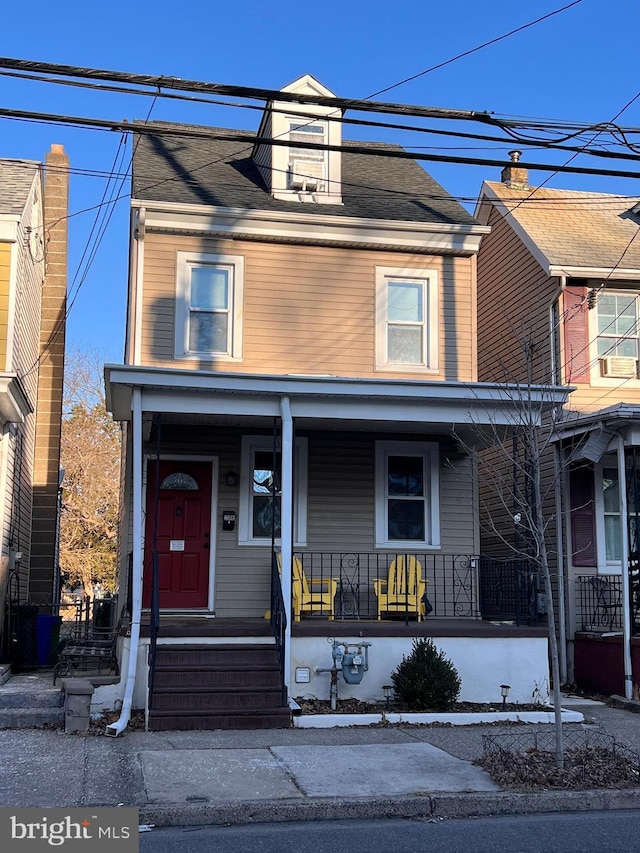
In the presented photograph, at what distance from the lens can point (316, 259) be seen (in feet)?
45.3

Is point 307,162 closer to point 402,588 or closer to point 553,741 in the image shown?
point 402,588

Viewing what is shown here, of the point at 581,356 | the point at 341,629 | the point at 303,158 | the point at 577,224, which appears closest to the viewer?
the point at 341,629

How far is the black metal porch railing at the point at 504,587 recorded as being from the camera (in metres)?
12.6

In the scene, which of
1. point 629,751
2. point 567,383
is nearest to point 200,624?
point 629,751

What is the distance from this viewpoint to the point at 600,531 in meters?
14.2

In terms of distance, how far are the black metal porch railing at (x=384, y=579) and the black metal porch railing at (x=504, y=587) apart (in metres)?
0.29

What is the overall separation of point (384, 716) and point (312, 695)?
1.04 metres

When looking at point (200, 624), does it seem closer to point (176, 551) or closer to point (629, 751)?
point (176, 551)

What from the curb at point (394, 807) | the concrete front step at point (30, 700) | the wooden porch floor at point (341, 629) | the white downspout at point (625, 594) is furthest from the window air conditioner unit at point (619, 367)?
the concrete front step at point (30, 700)

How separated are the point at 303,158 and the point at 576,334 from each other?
548 cm

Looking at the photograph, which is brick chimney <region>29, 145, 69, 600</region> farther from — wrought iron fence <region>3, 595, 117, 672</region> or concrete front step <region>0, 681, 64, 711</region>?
concrete front step <region>0, 681, 64, 711</region>

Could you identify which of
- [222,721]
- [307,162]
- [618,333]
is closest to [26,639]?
[222,721]

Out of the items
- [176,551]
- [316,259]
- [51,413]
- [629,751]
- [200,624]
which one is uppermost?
[316,259]

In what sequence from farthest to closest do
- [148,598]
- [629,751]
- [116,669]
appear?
[148,598]
[116,669]
[629,751]
